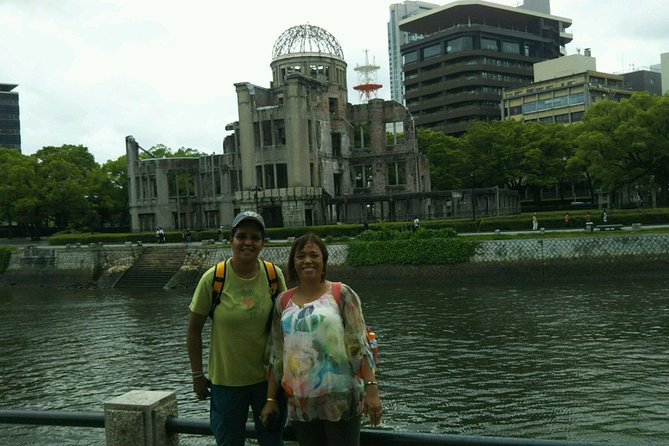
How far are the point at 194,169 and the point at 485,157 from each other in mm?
36890

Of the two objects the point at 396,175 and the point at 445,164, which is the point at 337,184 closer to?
the point at 396,175

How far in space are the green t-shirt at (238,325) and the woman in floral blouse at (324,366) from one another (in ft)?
1.52

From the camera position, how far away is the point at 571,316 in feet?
86.9

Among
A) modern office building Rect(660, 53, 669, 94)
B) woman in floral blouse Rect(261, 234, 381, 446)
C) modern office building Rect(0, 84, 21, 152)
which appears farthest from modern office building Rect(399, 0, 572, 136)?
woman in floral blouse Rect(261, 234, 381, 446)

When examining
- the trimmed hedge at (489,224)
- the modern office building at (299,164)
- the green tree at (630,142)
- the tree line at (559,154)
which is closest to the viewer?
the trimmed hedge at (489,224)

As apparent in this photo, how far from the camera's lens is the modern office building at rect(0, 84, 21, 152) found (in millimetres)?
144375

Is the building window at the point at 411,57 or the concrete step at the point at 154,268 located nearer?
the concrete step at the point at 154,268

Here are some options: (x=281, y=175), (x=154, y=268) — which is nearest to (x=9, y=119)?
(x=281, y=175)

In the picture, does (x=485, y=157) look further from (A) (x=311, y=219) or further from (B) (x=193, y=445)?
(B) (x=193, y=445)

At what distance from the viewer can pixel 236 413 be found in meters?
6.08

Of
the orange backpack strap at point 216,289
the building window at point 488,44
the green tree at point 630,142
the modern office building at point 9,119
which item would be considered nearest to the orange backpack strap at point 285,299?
the orange backpack strap at point 216,289

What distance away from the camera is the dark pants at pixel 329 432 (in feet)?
17.5

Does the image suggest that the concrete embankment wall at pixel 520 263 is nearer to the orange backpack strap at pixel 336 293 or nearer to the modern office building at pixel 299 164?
the modern office building at pixel 299 164

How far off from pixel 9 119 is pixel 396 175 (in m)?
107
